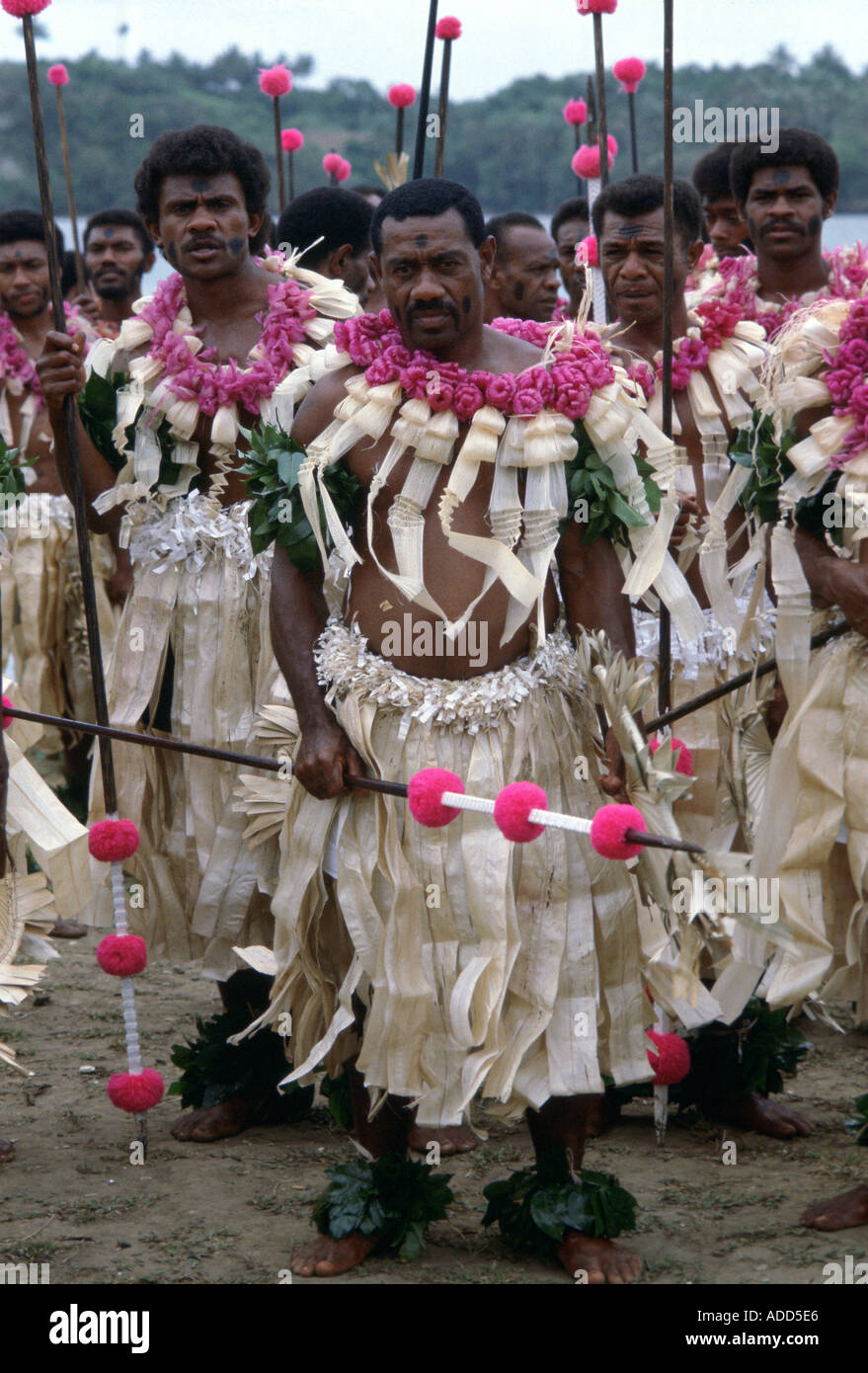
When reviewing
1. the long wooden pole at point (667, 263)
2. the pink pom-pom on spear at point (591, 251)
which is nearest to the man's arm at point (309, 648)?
the long wooden pole at point (667, 263)

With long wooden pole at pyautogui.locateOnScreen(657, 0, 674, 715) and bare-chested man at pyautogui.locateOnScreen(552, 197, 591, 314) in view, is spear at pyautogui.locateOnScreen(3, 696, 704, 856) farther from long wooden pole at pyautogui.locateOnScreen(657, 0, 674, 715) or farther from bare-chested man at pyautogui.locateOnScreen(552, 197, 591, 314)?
bare-chested man at pyautogui.locateOnScreen(552, 197, 591, 314)

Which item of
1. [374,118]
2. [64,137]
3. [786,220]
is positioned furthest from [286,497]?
[374,118]

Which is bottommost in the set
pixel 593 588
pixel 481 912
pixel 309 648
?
pixel 481 912

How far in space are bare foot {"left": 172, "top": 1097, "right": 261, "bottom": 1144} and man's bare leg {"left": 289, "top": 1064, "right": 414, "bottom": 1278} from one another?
2.43ft

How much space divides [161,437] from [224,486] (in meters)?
0.20

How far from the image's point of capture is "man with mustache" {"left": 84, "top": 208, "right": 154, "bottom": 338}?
7.91 metres

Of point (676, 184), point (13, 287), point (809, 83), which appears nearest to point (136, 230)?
point (13, 287)

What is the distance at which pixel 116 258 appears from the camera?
7.91m

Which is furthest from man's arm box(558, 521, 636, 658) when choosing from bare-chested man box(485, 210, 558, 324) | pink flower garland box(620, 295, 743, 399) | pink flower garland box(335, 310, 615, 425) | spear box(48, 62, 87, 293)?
bare-chested man box(485, 210, 558, 324)

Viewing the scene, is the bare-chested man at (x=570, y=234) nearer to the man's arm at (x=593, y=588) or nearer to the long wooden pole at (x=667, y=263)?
the long wooden pole at (x=667, y=263)

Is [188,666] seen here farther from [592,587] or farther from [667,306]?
[667,306]

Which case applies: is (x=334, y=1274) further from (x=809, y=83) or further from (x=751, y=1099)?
(x=809, y=83)

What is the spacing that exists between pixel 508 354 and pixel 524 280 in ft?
9.77
